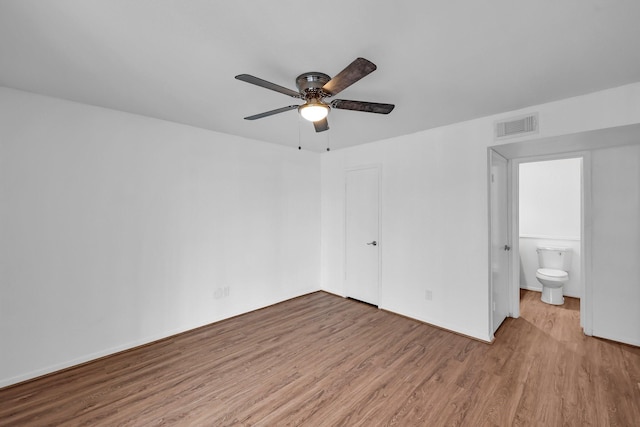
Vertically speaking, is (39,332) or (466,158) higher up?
(466,158)

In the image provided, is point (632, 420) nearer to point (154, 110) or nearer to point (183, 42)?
point (183, 42)

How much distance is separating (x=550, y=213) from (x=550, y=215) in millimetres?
34

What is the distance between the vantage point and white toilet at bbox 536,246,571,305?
3.99m

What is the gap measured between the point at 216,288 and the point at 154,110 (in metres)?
2.17

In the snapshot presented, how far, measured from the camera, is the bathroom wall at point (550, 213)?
446 cm

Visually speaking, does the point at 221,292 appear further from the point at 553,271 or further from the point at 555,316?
the point at 553,271

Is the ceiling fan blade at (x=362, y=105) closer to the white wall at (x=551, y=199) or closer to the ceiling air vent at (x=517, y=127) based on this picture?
the ceiling air vent at (x=517, y=127)

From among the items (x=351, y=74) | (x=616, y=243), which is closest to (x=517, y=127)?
(x=616, y=243)

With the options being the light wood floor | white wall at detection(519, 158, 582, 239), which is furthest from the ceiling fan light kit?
white wall at detection(519, 158, 582, 239)

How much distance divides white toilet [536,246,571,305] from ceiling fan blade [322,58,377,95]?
425 centimetres

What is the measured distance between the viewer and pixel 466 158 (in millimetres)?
3164

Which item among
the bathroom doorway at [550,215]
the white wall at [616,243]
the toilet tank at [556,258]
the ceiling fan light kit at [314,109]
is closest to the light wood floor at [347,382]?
the white wall at [616,243]

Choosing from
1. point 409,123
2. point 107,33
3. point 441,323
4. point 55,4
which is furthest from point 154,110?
point 441,323

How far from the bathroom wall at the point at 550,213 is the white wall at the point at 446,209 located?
1924 mm
